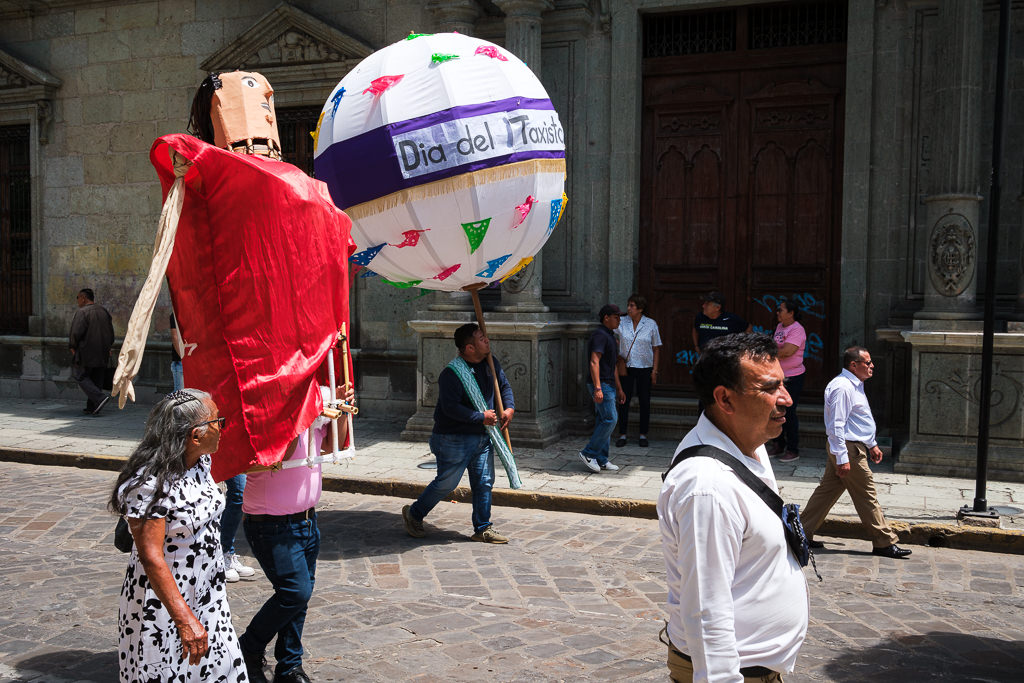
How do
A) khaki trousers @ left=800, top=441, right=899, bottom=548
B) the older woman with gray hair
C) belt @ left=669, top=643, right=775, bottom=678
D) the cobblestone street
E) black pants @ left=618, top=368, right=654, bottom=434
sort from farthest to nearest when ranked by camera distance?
black pants @ left=618, top=368, right=654, bottom=434
khaki trousers @ left=800, top=441, right=899, bottom=548
the cobblestone street
the older woman with gray hair
belt @ left=669, top=643, right=775, bottom=678

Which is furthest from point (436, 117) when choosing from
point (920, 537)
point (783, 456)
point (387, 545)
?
point (783, 456)

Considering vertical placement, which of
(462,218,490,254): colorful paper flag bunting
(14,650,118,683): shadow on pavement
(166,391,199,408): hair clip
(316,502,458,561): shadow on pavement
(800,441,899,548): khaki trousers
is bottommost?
(316,502,458,561): shadow on pavement

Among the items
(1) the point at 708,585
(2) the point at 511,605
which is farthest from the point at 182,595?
(2) the point at 511,605

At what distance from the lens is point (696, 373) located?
271 centimetres

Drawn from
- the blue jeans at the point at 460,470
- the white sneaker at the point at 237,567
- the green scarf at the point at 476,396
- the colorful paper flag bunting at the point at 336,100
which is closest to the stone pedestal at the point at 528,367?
the blue jeans at the point at 460,470

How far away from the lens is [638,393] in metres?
10.6

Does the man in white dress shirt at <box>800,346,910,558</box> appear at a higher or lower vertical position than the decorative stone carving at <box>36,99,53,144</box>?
lower

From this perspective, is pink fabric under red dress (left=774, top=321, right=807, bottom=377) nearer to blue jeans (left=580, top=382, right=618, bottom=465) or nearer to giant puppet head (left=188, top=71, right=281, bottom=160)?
blue jeans (left=580, top=382, right=618, bottom=465)

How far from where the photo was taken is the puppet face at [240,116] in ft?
12.6

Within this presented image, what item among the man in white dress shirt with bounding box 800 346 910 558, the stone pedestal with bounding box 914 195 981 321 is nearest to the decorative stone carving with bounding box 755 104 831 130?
the stone pedestal with bounding box 914 195 981 321

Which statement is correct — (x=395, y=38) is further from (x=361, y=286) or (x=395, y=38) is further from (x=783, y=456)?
(x=783, y=456)

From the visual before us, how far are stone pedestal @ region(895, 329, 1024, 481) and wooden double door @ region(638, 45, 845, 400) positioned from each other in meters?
1.67

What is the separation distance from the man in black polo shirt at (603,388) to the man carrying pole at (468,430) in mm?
2349

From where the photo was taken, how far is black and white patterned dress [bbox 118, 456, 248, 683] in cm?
312
